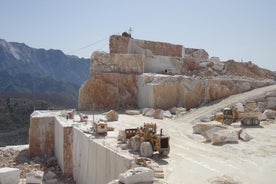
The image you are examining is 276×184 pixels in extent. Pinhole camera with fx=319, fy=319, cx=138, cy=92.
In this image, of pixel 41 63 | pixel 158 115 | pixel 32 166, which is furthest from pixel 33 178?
pixel 41 63

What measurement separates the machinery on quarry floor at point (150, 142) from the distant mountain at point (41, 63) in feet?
180

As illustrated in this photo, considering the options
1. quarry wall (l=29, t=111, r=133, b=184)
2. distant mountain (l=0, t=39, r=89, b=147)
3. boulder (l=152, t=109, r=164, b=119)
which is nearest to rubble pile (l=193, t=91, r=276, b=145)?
boulder (l=152, t=109, r=164, b=119)

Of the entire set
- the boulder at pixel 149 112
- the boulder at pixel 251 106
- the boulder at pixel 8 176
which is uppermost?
the boulder at pixel 251 106

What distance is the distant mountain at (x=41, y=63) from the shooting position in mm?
62219

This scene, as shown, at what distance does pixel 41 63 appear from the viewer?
6788 cm

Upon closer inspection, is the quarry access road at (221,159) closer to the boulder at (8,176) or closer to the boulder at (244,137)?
the boulder at (244,137)

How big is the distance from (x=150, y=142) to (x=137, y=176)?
244 cm

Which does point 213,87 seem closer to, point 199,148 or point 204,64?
point 204,64

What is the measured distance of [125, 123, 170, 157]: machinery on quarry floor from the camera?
8516 mm

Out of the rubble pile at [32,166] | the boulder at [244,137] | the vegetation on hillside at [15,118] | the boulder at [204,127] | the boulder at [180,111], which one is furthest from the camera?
the vegetation on hillside at [15,118]

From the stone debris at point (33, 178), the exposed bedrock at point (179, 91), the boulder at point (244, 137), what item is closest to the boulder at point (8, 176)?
the stone debris at point (33, 178)

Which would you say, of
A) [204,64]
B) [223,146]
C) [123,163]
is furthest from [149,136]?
[204,64]

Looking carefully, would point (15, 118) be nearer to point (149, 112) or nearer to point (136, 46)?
point (136, 46)

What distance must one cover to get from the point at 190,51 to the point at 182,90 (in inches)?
508
